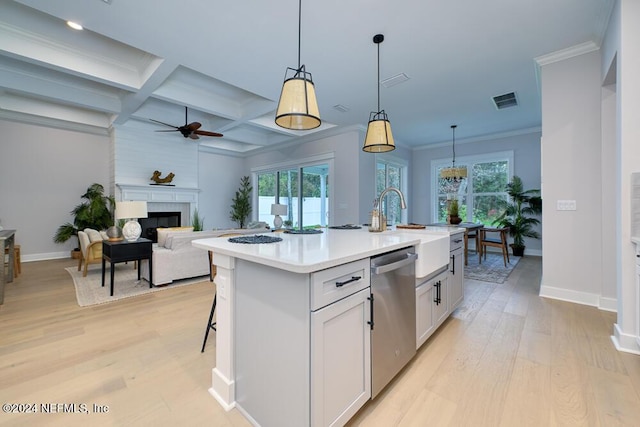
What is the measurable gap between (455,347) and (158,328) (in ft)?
8.58

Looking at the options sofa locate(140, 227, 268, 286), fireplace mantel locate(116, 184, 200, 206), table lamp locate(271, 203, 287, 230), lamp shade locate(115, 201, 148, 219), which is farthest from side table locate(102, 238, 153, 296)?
table lamp locate(271, 203, 287, 230)

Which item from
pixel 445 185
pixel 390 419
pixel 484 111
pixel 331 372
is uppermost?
pixel 484 111

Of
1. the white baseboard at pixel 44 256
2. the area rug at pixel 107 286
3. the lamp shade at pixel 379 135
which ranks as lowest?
the area rug at pixel 107 286

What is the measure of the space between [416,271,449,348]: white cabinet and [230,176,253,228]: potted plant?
6.89m

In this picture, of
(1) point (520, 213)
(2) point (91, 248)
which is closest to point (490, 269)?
(1) point (520, 213)

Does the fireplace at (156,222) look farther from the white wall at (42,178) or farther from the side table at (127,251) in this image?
the side table at (127,251)

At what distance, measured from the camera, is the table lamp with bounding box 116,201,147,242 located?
12.1 feet

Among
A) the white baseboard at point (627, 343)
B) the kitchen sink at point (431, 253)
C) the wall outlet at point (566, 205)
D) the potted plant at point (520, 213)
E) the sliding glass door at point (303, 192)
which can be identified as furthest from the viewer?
the sliding glass door at point (303, 192)

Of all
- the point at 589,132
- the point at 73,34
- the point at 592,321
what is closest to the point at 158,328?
the point at 73,34

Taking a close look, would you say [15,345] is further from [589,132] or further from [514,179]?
[514,179]

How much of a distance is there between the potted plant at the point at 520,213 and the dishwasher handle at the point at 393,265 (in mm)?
5481

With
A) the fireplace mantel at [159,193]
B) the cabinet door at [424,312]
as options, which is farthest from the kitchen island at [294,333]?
the fireplace mantel at [159,193]

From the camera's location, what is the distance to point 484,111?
500 centimetres

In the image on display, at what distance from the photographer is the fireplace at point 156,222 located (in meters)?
6.59
